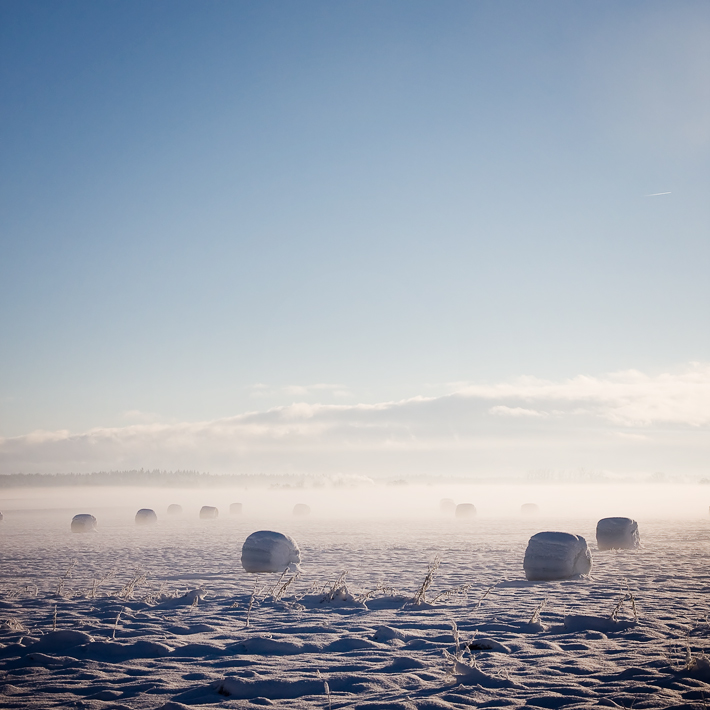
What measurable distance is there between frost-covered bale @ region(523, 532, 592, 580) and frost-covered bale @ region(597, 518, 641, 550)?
7491mm

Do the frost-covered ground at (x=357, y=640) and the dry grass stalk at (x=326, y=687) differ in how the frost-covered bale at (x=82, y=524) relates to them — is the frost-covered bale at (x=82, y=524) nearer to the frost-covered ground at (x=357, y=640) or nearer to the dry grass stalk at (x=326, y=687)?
the frost-covered ground at (x=357, y=640)

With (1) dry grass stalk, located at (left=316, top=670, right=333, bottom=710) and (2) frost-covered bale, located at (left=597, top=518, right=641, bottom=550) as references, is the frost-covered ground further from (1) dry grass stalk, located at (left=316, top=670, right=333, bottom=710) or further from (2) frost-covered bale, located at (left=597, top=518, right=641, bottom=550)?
(2) frost-covered bale, located at (left=597, top=518, right=641, bottom=550)

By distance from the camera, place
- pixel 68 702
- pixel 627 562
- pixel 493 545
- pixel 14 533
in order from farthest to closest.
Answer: pixel 14 533 → pixel 493 545 → pixel 627 562 → pixel 68 702

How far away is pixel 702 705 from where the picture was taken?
5.27 metres

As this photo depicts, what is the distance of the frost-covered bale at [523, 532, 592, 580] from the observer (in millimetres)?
13102

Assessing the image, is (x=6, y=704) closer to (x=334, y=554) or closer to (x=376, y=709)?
(x=376, y=709)

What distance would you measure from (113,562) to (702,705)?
17.5 metres

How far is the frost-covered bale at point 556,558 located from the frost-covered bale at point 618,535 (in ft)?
24.6

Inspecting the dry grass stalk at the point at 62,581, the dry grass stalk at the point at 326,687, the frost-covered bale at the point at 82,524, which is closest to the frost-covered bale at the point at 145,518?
the frost-covered bale at the point at 82,524

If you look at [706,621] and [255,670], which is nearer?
[255,670]

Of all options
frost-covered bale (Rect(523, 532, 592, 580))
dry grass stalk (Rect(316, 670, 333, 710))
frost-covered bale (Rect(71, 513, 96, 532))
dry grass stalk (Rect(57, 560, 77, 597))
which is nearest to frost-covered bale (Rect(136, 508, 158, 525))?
frost-covered bale (Rect(71, 513, 96, 532))

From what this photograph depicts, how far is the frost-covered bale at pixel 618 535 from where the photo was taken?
19.8 meters

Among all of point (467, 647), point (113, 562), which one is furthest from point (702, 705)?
point (113, 562)

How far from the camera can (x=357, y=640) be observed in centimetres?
788
